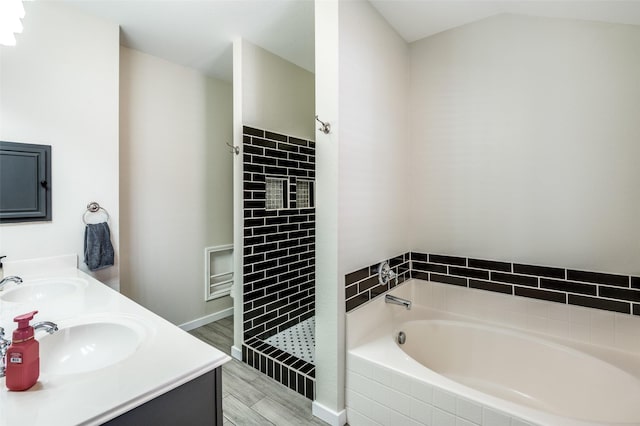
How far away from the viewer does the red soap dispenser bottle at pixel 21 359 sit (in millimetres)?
721

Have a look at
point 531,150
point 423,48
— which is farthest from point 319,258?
point 423,48

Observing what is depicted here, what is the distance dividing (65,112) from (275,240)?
1.64 metres

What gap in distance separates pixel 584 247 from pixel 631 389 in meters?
0.72

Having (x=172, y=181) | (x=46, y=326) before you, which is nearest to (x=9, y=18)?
(x=46, y=326)

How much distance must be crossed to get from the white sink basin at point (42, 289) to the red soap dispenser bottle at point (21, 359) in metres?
0.95

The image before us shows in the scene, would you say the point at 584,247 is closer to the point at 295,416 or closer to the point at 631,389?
the point at 631,389

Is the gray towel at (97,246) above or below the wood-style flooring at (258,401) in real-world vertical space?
above

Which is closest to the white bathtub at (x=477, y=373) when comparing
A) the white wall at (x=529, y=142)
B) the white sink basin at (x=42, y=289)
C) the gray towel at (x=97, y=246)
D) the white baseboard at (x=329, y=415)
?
the white baseboard at (x=329, y=415)

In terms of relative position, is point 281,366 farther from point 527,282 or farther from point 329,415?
point 527,282

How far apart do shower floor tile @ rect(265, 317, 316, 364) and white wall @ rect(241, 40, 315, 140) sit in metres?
1.77

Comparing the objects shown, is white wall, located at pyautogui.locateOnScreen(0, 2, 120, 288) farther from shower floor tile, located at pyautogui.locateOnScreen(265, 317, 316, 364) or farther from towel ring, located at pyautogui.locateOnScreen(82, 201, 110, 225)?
shower floor tile, located at pyautogui.locateOnScreen(265, 317, 316, 364)

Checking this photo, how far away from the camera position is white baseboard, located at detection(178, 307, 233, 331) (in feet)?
9.18

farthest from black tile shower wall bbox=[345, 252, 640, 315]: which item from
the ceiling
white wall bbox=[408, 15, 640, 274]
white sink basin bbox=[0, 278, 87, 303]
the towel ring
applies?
the towel ring

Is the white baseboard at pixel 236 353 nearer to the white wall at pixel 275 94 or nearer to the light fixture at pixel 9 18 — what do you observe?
the white wall at pixel 275 94
